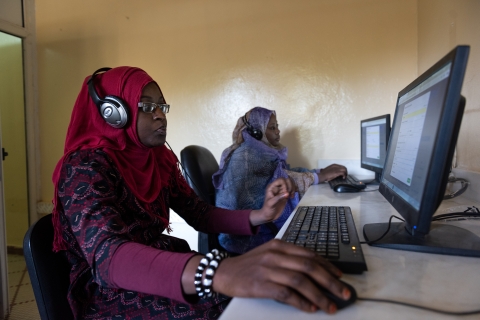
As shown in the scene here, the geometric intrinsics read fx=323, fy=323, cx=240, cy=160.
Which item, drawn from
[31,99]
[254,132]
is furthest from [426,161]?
[31,99]

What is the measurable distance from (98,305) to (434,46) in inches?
69.5

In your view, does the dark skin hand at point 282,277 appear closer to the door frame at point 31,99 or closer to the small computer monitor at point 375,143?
the small computer monitor at point 375,143

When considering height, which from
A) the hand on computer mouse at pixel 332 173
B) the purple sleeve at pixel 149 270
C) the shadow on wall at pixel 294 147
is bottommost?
the purple sleeve at pixel 149 270

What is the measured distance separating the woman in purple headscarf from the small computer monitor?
A: 0.53ft

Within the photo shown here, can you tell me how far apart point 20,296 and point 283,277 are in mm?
2187

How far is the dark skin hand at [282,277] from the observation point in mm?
419

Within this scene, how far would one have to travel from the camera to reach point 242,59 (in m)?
2.23

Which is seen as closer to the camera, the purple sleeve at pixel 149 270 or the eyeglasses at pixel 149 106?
the purple sleeve at pixel 149 270

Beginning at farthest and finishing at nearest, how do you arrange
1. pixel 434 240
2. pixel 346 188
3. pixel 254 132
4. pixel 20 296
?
pixel 20 296 < pixel 254 132 < pixel 346 188 < pixel 434 240

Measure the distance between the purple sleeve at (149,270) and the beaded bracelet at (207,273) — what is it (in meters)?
0.04

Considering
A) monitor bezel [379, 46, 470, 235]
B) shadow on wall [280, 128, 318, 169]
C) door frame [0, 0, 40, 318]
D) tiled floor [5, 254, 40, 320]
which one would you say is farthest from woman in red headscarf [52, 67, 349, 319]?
door frame [0, 0, 40, 318]

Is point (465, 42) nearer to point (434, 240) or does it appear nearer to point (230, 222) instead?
point (434, 240)

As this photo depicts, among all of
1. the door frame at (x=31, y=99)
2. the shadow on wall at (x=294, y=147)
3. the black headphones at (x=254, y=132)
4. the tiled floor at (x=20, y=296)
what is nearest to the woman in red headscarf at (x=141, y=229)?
the black headphones at (x=254, y=132)

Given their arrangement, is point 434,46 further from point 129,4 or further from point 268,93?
point 129,4
